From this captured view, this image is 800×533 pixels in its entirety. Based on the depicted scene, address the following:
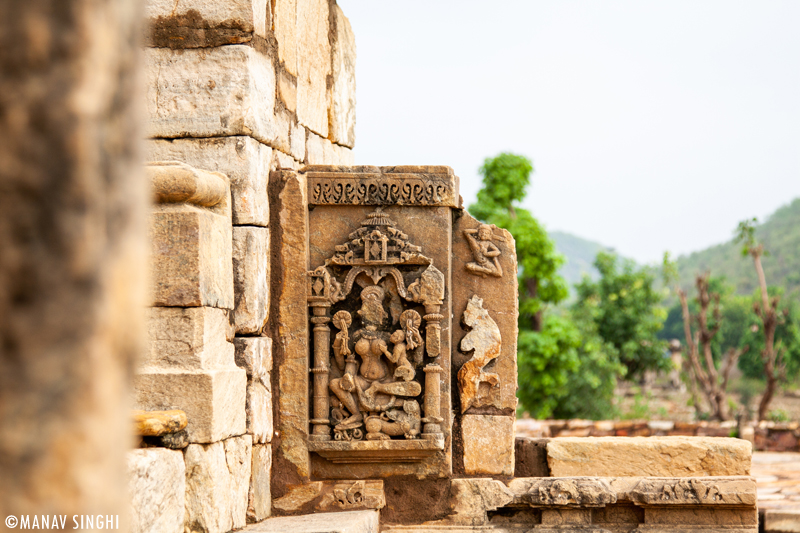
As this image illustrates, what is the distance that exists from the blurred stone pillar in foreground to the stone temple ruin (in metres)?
2.46

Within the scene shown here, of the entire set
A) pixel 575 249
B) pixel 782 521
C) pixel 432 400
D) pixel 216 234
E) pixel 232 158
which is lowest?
pixel 782 521

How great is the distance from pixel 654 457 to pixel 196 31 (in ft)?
11.1

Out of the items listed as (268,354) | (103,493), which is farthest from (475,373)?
(103,493)

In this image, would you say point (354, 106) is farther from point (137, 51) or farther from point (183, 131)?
point (137, 51)

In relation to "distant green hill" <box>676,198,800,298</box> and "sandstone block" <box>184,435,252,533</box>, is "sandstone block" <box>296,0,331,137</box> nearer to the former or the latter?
"sandstone block" <box>184,435,252,533</box>

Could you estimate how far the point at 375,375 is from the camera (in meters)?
3.92

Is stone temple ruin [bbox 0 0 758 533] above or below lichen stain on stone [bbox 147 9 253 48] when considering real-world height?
below

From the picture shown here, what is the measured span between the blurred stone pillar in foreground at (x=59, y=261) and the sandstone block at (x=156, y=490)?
5.87ft

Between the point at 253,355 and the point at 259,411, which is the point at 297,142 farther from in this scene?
the point at 259,411

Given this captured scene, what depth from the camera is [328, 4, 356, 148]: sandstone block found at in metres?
5.02

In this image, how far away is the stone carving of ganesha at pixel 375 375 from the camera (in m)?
3.86

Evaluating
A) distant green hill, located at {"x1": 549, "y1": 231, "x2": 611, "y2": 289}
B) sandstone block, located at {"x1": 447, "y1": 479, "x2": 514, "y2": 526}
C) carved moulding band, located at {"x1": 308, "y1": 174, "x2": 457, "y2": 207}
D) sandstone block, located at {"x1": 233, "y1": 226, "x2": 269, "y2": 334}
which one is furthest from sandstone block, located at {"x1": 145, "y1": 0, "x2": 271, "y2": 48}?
distant green hill, located at {"x1": 549, "y1": 231, "x2": 611, "y2": 289}

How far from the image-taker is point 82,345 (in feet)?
2.94

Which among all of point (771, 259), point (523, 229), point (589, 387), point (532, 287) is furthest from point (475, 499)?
point (771, 259)
